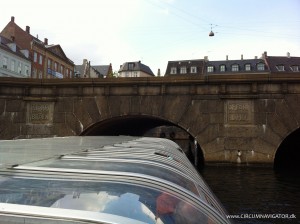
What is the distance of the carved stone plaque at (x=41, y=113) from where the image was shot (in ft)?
50.7

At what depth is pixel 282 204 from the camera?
26.1 feet

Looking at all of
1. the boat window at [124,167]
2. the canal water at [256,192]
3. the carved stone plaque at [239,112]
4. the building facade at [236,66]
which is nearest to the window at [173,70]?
the building facade at [236,66]

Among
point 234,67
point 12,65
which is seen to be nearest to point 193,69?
point 234,67

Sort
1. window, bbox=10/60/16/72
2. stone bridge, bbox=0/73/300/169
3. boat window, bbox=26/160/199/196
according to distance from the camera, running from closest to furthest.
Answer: boat window, bbox=26/160/199/196 < stone bridge, bbox=0/73/300/169 < window, bbox=10/60/16/72

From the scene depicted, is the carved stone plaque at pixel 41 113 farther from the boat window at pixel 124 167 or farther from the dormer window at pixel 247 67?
the dormer window at pixel 247 67

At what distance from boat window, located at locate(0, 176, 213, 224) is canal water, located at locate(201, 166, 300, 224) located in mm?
3928

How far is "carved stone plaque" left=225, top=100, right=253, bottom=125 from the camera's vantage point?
44.9 ft

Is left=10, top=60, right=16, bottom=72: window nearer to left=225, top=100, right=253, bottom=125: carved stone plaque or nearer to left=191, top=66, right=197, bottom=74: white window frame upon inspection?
left=191, top=66, right=197, bottom=74: white window frame

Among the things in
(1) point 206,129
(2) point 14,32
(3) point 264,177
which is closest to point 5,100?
(1) point 206,129

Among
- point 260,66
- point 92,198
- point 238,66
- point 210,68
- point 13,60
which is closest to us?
point 92,198

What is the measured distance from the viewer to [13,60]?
47.1 metres

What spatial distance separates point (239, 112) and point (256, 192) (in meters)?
5.09

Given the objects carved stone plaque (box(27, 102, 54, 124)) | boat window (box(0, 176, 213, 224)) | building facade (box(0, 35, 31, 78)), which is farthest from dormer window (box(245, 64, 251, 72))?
boat window (box(0, 176, 213, 224))

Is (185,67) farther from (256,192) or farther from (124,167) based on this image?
(124,167)
